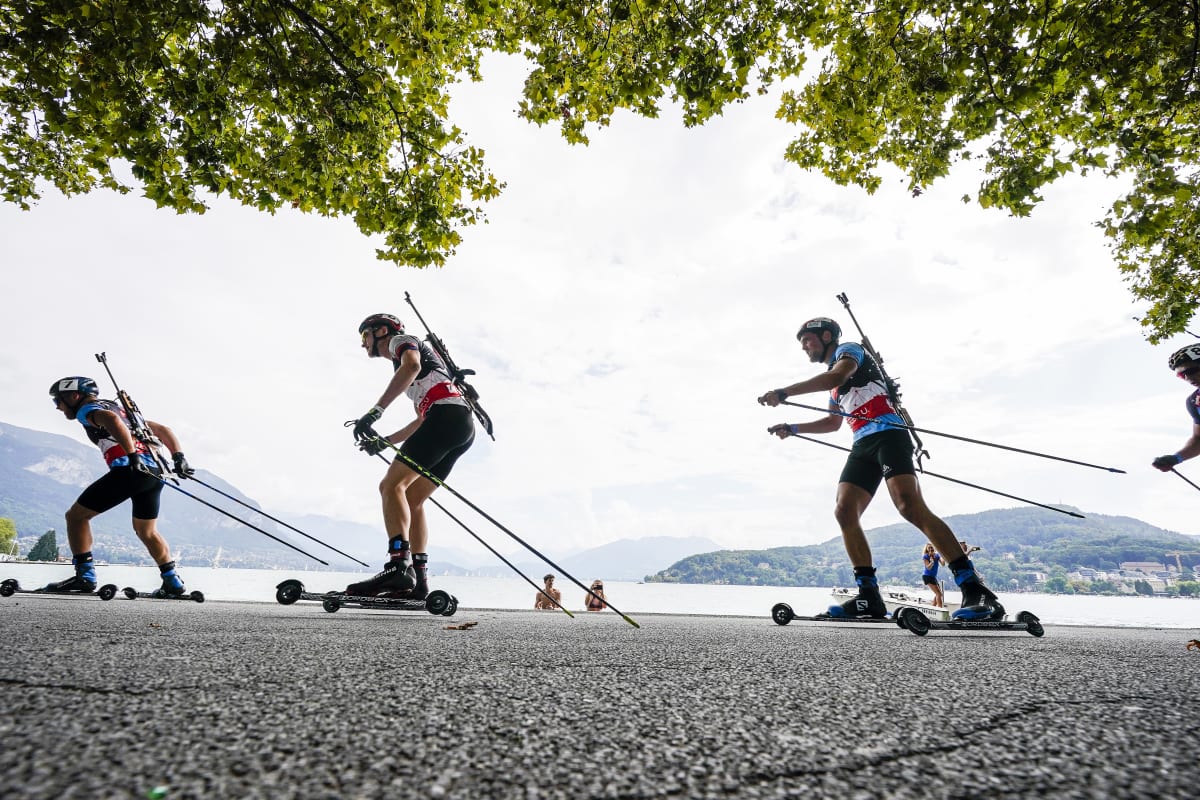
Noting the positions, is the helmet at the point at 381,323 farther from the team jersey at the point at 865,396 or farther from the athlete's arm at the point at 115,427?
the team jersey at the point at 865,396

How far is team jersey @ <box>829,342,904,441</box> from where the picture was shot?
500 cm

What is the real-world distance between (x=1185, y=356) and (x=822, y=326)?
3609 millimetres

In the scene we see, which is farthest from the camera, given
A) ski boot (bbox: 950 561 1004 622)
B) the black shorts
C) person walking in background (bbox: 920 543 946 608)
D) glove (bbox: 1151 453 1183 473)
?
person walking in background (bbox: 920 543 946 608)

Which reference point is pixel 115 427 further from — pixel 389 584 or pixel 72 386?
pixel 389 584

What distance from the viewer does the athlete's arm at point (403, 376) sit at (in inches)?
184

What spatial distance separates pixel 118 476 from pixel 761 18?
7874 millimetres

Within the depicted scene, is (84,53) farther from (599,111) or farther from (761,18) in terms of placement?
(761,18)

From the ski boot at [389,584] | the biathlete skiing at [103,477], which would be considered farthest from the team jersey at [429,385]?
the biathlete skiing at [103,477]

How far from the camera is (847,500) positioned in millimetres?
5082

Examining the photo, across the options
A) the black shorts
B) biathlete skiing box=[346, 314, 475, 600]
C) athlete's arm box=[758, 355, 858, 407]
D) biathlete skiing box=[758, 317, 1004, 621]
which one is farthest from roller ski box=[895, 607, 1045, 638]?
biathlete skiing box=[346, 314, 475, 600]

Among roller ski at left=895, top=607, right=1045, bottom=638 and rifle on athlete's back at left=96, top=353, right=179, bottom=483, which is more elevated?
rifle on athlete's back at left=96, top=353, right=179, bottom=483

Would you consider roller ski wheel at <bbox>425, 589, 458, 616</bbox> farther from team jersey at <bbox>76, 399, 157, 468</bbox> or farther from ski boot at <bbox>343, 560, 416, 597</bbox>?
team jersey at <bbox>76, 399, 157, 468</bbox>

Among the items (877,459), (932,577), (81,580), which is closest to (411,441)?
(81,580)

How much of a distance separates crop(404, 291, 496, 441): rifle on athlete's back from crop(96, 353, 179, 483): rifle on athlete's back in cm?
343
